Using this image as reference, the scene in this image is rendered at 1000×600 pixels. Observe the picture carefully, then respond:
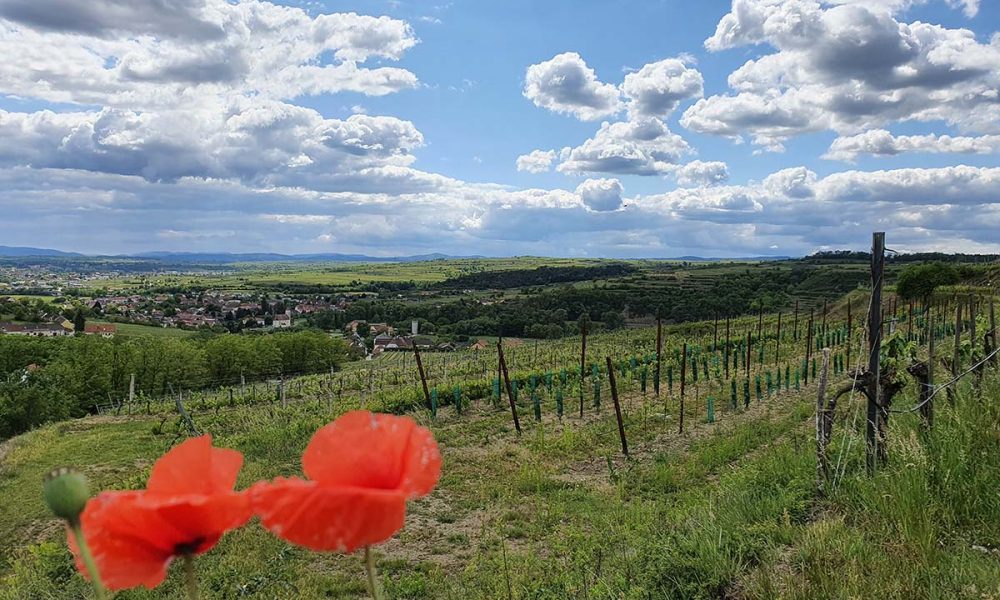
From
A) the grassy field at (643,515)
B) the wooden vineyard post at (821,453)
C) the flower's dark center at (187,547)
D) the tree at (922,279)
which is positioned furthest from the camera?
the tree at (922,279)

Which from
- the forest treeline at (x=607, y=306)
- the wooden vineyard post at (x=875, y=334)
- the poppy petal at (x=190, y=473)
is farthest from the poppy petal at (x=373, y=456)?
the forest treeline at (x=607, y=306)

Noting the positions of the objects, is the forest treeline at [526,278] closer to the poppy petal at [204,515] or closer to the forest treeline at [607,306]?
the forest treeline at [607,306]

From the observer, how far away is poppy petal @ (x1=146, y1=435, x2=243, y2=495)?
1.92ft

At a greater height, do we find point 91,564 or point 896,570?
point 91,564

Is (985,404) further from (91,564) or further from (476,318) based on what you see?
(476,318)

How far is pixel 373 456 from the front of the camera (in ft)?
1.82

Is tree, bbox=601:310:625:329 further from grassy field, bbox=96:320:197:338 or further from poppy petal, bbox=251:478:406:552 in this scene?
poppy petal, bbox=251:478:406:552

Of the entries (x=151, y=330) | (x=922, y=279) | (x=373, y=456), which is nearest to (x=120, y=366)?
(x=151, y=330)

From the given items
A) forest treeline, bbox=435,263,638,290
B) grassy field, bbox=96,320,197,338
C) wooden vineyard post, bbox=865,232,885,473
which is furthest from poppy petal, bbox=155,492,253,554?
forest treeline, bbox=435,263,638,290

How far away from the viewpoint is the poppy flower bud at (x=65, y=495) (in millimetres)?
517

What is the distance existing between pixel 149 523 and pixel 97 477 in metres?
15.9

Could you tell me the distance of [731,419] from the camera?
14.9 meters

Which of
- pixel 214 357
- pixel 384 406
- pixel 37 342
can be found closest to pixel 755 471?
pixel 384 406

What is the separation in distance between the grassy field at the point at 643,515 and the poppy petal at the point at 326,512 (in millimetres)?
3121
